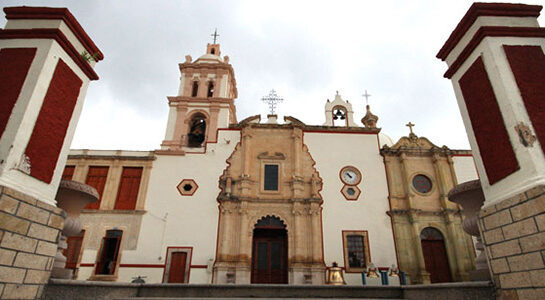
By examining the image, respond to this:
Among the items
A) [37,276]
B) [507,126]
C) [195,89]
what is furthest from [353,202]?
[195,89]

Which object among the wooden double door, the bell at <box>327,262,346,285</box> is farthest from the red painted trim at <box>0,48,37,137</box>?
the bell at <box>327,262,346,285</box>

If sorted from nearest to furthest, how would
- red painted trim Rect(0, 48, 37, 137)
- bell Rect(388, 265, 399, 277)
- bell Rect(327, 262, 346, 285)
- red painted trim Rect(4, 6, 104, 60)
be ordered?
red painted trim Rect(0, 48, 37, 137), red painted trim Rect(4, 6, 104, 60), bell Rect(327, 262, 346, 285), bell Rect(388, 265, 399, 277)

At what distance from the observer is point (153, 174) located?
55.4ft

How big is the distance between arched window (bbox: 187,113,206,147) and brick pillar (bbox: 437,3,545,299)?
1674cm

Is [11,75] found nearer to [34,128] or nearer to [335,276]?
[34,128]

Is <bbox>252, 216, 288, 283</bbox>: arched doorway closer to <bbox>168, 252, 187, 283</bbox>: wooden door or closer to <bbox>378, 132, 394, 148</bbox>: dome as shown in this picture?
<bbox>168, 252, 187, 283</bbox>: wooden door

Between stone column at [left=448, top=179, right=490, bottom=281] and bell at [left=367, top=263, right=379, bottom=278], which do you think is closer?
stone column at [left=448, top=179, right=490, bottom=281]

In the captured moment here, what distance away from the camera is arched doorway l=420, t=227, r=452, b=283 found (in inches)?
596

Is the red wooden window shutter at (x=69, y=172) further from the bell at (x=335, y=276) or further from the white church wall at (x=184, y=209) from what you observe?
the bell at (x=335, y=276)

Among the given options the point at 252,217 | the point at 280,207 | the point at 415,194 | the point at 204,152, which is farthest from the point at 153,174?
the point at 415,194

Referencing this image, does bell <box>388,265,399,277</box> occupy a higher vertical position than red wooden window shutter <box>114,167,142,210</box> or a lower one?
lower

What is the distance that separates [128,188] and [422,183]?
1556 cm

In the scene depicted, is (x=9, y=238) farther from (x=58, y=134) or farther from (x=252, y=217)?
(x=252, y=217)

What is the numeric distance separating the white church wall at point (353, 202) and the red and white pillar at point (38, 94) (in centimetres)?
1225
